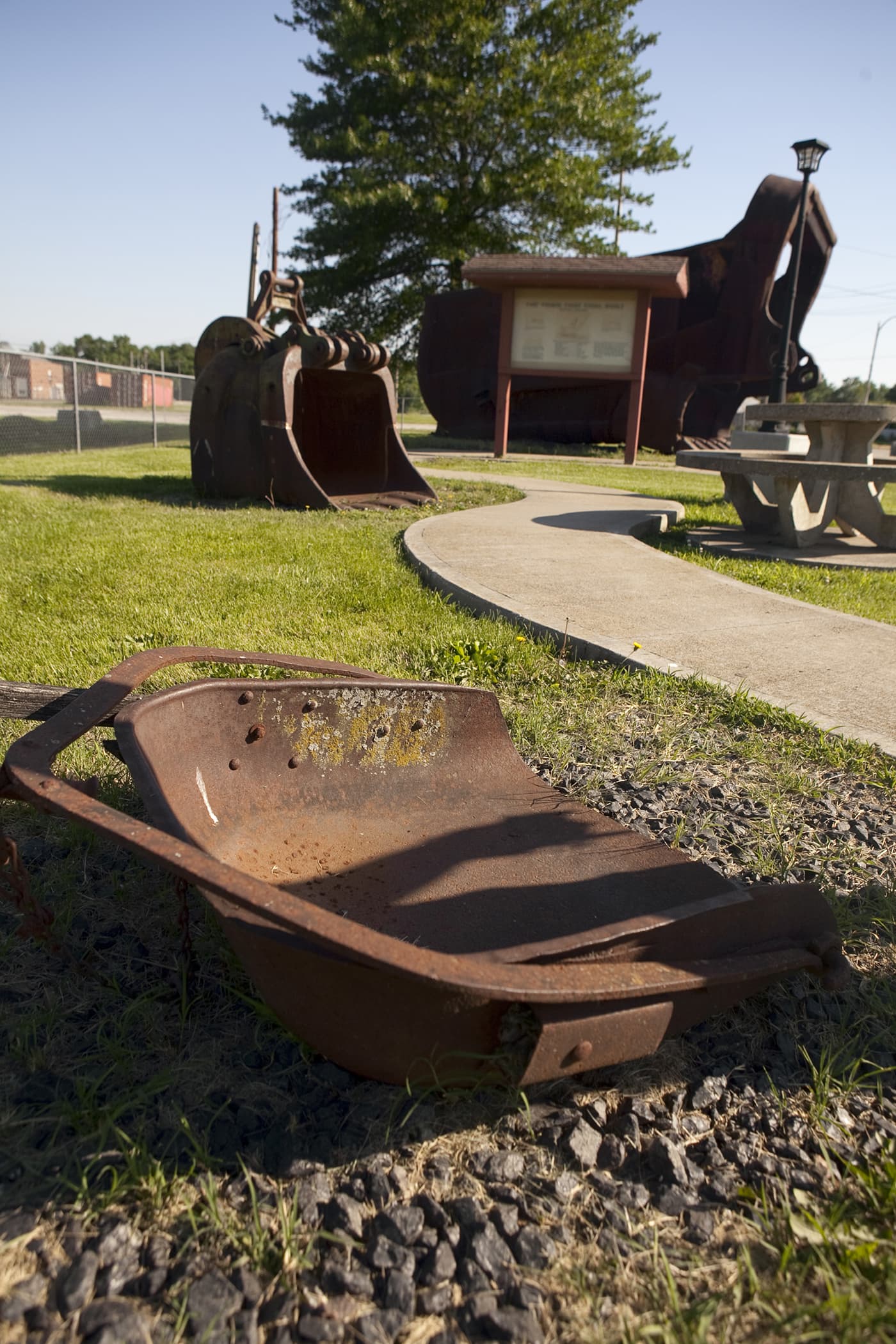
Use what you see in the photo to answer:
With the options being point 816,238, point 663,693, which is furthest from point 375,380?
point 816,238

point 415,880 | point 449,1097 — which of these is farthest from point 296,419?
point 449,1097

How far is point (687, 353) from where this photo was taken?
17.4 metres

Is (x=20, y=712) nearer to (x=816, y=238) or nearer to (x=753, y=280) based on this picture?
(x=753, y=280)

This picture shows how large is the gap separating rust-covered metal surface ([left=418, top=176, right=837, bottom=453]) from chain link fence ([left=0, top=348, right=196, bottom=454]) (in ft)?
16.8

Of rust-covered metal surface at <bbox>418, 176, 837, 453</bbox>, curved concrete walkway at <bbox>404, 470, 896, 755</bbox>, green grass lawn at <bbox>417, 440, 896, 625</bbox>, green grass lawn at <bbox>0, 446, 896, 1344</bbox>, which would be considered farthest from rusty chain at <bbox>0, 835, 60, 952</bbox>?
rust-covered metal surface at <bbox>418, 176, 837, 453</bbox>

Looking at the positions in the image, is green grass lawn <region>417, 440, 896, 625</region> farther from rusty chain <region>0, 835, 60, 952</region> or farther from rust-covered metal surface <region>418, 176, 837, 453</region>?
rusty chain <region>0, 835, 60, 952</region>

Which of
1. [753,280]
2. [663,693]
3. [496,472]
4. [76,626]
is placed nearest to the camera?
[663,693]

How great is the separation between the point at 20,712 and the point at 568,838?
4.29ft

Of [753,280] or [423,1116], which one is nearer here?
[423,1116]

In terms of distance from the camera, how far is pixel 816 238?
1702cm

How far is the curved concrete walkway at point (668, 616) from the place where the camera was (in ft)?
11.7

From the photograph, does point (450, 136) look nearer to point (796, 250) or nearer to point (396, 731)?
point (796, 250)

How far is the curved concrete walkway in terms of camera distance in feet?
11.7

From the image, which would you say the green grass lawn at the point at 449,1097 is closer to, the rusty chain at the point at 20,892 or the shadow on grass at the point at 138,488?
the rusty chain at the point at 20,892
